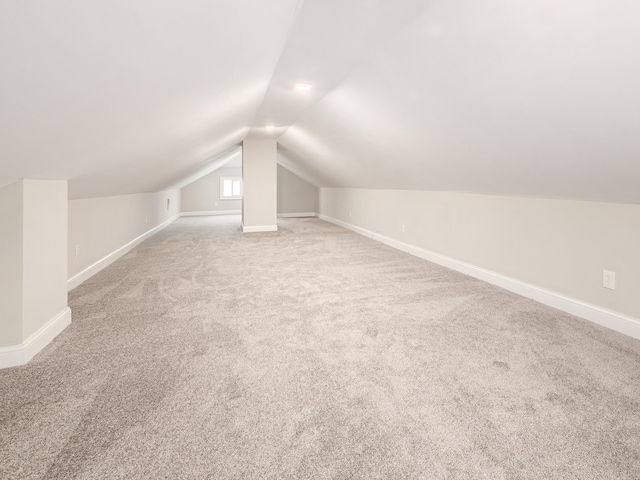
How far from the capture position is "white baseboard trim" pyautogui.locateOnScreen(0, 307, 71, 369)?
1.70 m

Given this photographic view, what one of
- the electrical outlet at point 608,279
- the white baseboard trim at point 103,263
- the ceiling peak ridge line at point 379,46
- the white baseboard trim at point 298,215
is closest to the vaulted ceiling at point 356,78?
the ceiling peak ridge line at point 379,46

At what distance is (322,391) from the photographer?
5.07ft

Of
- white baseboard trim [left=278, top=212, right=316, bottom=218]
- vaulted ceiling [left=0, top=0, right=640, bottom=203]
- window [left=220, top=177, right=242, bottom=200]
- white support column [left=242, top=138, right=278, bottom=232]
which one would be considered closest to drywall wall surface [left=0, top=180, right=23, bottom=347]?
vaulted ceiling [left=0, top=0, right=640, bottom=203]

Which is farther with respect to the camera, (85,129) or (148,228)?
(148,228)

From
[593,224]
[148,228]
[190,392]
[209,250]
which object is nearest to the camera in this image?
[190,392]

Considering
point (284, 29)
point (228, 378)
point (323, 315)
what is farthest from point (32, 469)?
point (284, 29)

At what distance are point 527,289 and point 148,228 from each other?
19.1 ft

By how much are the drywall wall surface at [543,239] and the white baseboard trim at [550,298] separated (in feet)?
0.14

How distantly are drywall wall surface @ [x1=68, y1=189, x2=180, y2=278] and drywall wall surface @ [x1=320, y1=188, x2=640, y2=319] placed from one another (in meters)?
3.83

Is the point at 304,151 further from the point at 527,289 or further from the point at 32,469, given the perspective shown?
Answer: the point at 32,469

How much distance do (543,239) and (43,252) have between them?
3.54 metres

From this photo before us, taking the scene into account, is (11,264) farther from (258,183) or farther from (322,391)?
(258,183)

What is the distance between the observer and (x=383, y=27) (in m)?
1.86

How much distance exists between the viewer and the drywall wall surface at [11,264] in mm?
1672
